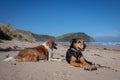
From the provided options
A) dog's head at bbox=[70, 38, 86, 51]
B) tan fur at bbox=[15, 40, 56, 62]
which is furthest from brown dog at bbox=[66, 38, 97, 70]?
tan fur at bbox=[15, 40, 56, 62]

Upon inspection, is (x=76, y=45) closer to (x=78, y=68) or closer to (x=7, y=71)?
(x=78, y=68)

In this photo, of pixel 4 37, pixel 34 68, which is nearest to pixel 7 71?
pixel 34 68

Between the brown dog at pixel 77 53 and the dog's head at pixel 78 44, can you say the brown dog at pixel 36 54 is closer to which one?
the brown dog at pixel 77 53

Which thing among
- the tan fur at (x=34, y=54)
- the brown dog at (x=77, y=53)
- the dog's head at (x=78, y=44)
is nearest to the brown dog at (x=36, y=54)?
the tan fur at (x=34, y=54)

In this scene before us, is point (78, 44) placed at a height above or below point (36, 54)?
above

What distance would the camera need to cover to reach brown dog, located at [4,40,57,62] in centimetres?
1023

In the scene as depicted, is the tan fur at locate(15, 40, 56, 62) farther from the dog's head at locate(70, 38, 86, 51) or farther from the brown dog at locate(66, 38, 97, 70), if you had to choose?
the dog's head at locate(70, 38, 86, 51)

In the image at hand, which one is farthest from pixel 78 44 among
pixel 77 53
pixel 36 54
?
pixel 36 54

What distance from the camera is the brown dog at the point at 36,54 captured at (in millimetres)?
10230

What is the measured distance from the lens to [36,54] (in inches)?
416

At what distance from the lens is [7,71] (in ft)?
25.9

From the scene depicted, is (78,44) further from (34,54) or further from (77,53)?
(34,54)

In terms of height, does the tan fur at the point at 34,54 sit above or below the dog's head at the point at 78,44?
below

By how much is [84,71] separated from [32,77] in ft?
7.20
